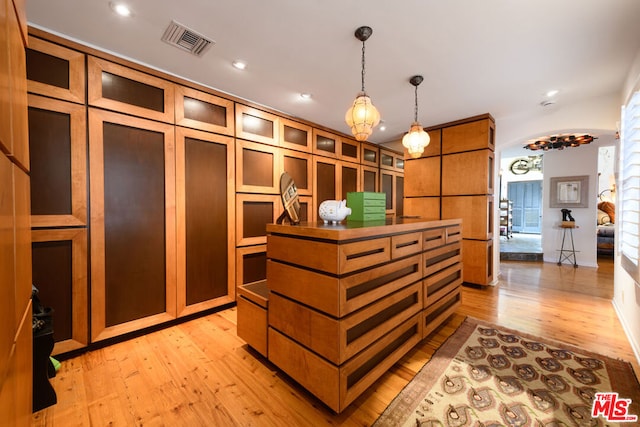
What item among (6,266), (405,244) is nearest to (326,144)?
(405,244)

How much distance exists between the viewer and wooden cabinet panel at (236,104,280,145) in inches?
125

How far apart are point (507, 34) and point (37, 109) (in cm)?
372

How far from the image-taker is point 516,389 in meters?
1.74

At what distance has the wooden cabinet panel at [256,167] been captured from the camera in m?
3.17

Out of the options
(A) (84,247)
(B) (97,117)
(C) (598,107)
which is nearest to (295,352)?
(A) (84,247)

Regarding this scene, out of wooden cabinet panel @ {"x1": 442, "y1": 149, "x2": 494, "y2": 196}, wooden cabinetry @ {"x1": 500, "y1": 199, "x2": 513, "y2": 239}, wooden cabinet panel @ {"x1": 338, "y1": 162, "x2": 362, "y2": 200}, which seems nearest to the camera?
wooden cabinet panel @ {"x1": 442, "y1": 149, "x2": 494, "y2": 196}

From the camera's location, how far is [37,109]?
1.95 m

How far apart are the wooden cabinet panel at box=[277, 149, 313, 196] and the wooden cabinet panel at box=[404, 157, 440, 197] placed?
6.09 feet

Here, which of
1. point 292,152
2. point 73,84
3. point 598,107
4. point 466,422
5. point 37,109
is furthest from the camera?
point 292,152

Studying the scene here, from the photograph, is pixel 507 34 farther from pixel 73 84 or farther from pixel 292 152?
pixel 73 84

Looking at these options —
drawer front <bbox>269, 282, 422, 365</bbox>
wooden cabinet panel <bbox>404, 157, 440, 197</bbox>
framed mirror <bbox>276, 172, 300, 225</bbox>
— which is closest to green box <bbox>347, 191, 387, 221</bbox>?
framed mirror <bbox>276, 172, 300, 225</bbox>

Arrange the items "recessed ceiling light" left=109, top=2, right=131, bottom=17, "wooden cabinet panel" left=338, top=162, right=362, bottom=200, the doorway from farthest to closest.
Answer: the doorway → "wooden cabinet panel" left=338, top=162, right=362, bottom=200 → "recessed ceiling light" left=109, top=2, right=131, bottom=17

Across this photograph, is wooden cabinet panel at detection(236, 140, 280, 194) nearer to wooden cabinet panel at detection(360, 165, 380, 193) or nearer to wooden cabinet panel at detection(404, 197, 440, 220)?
wooden cabinet panel at detection(360, 165, 380, 193)

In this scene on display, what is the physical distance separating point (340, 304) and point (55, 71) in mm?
2817
